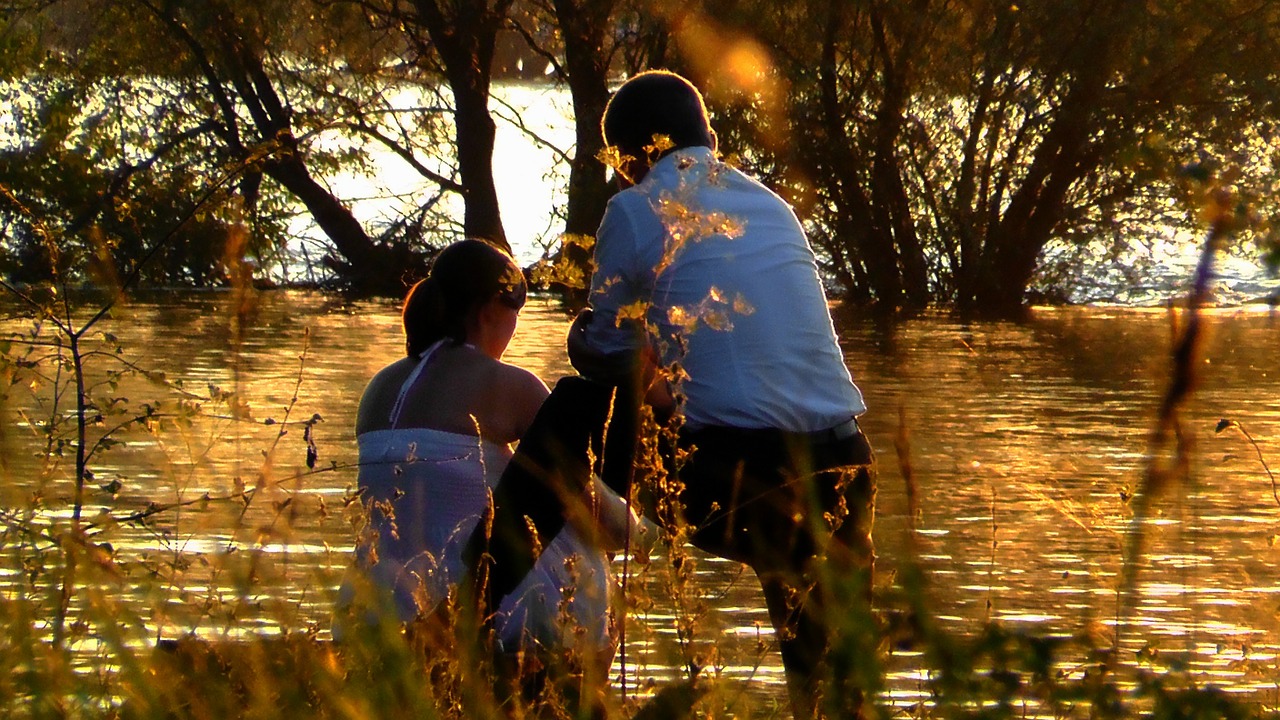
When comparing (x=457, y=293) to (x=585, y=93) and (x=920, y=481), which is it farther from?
(x=585, y=93)

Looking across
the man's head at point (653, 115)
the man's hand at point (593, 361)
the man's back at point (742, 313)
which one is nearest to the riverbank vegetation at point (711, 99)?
the man's head at point (653, 115)

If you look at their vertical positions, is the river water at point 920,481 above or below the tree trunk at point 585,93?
below

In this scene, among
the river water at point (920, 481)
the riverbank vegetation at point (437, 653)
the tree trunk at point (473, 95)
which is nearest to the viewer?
the riverbank vegetation at point (437, 653)

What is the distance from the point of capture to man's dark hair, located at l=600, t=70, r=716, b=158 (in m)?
4.39

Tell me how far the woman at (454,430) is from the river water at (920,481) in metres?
0.17

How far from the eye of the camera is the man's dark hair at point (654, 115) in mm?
4387

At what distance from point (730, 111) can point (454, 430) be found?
14.7 metres

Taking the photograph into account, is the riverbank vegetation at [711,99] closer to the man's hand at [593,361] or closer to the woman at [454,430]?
the woman at [454,430]

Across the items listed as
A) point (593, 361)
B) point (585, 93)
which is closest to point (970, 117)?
point (585, 93)

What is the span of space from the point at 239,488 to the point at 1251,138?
14.4 metres

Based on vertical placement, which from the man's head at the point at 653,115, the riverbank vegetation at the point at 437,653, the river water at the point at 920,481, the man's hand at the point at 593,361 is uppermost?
the man's head at the point at 653,115

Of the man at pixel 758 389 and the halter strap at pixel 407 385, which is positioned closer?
the man at pixel 758 389

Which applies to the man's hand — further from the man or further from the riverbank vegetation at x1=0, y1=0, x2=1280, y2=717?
the riverbank vegetation at x1=0, y1=0, x2=1280, y2=717

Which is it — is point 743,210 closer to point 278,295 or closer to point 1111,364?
point 1111,364
